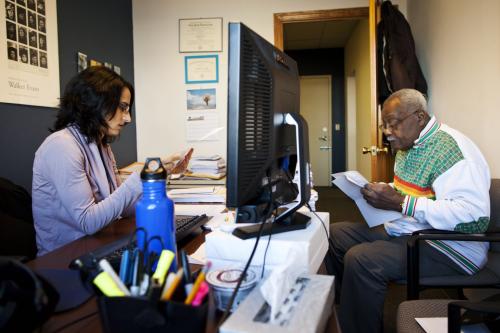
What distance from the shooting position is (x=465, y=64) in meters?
2.18

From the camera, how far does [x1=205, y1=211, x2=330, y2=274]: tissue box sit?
0.81m

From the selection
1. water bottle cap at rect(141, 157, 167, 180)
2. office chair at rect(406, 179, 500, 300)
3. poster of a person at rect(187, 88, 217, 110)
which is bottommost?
office chair at rect(406, 179, 500, 300)

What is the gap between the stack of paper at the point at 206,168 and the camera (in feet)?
8.56

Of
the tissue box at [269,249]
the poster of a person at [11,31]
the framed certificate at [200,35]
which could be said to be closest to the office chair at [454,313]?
the tissue box at [269,249]

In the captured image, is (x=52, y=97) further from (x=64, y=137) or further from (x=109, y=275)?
(x=109, y=275)

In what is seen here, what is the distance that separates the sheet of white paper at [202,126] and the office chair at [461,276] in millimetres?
1936

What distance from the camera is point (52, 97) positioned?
7.21 feet

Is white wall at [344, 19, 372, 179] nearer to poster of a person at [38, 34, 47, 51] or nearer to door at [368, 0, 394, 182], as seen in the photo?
door at [368, 0, 394, 182]

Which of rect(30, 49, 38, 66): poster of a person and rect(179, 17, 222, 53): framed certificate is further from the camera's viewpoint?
rect(179, 17, 222, 53): framed certificate

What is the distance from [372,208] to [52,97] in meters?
1.79

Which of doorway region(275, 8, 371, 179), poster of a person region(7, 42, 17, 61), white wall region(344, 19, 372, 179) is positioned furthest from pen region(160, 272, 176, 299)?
doorway region(275, 8, 371, 179)

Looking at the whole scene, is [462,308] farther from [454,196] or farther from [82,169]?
[82,169]

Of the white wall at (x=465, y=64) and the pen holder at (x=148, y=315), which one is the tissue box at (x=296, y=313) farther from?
the white wall at (x=465, y=64)

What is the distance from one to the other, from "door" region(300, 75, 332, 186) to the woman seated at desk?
6.12 m
